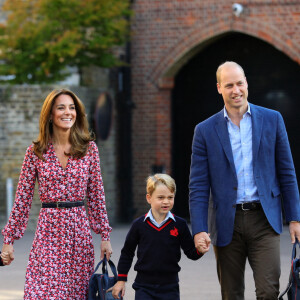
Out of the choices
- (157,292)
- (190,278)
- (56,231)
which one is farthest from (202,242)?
(190,278)

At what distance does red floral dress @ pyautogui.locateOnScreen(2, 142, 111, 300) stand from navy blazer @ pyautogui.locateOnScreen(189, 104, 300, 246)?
2.28 feet

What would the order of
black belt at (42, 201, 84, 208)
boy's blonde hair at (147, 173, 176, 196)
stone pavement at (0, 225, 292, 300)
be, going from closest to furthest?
black belt at (42, 201, 84, 208) < boy's blonde hair at (147, 173, 176, 196) < stone pavement at (0, 225, 292, 300)

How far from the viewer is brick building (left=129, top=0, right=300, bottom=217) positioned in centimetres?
1459

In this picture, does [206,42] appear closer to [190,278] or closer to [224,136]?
[190,278]

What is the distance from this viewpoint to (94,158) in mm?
6000

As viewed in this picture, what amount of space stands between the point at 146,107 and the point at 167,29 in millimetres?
1382

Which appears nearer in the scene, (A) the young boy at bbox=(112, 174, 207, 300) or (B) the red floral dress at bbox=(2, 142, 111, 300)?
(B) the red floral dress at bbox=(2, 142, 111, 300)

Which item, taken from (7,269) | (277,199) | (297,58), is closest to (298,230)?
(277,199)

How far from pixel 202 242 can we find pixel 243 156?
0.61 meters

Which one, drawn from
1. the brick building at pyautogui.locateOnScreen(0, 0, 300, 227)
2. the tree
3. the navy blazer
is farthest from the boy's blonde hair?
the brick building at pyautogui.locateOnScreen(0, 0, 300, 227)

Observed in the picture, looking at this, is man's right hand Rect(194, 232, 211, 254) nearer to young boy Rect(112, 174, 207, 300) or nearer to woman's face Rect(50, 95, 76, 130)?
young boy Rect(112, 174, 207, 300)

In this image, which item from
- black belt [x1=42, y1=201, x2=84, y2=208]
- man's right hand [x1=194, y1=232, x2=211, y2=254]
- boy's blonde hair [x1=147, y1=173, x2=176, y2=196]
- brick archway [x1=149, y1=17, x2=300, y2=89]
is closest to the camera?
man's right hand [x1=194, y1=232, x2=211, y2=254]

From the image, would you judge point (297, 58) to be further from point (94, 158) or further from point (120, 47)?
point (94, 158)

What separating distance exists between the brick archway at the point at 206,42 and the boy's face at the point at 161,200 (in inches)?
346
